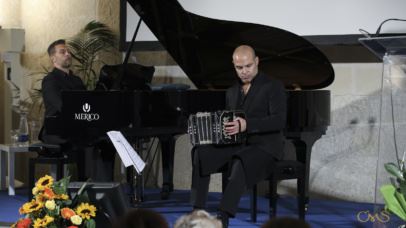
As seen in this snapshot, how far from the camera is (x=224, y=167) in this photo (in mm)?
5039

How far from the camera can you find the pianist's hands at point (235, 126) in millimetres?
4898

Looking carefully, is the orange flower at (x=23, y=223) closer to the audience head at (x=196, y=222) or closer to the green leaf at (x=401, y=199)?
the audience head at (x=196, y=222)

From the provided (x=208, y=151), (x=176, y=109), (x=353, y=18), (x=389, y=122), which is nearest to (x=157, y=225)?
(x=389, y=122)

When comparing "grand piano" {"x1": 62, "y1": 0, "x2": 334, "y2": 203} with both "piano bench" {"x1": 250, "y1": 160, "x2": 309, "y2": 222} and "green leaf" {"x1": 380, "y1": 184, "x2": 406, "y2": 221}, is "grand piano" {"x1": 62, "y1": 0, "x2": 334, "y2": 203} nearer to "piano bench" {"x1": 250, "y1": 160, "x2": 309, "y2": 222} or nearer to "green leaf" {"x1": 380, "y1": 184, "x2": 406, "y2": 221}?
"piano bench" {"x1": 250, "y1": 160, "x2": 309, "y2": 222}

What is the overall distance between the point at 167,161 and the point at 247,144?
1.83 meters

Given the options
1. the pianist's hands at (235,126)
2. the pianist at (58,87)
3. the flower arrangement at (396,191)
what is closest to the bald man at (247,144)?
the pianist's hands at (235,126)

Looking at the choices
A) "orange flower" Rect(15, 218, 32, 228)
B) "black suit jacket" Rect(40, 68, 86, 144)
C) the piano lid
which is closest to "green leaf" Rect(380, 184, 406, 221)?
"orange flower" Rect(15, 218, 32, 228)

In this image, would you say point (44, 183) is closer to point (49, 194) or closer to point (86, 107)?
point (49, 194)

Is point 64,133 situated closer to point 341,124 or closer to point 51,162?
point 51,162

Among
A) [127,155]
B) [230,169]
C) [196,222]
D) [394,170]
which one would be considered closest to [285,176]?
[230,169]

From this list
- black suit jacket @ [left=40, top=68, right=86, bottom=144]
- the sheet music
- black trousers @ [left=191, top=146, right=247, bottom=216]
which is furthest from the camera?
black suit jacket @ [left=40, top=68, right=86, bottom=144]

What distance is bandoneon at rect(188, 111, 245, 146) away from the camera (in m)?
4.91

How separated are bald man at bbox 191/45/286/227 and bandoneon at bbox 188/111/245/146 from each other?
38mm

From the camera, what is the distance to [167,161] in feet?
22.5
